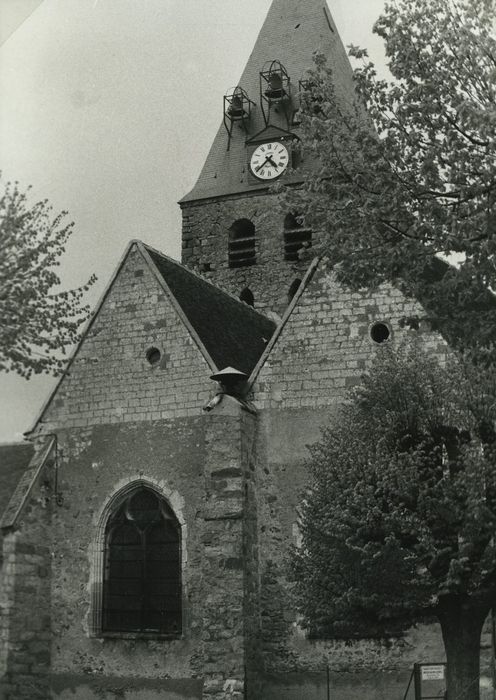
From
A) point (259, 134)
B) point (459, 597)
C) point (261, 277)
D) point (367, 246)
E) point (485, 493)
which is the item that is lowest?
point (459, 597)

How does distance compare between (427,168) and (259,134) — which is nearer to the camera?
(427,168)

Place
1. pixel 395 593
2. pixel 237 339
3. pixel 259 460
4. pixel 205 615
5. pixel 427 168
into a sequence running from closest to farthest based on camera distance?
pixel 427 168
pixel 395 593
pixel 205 615
pixel 259 460
pixel 237 339

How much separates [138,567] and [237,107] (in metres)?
16.2

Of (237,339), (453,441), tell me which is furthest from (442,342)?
(237,339)

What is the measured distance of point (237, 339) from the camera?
21312 millimetres

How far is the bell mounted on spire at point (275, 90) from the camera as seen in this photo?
97.2 ft

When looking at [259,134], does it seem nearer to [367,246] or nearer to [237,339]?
[237,339]

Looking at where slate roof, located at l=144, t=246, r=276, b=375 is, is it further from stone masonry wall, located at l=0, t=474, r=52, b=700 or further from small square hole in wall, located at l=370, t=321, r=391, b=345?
stone masonry wall, located at l=0, t=474, r=52, b=700

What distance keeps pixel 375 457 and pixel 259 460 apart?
14.1ft

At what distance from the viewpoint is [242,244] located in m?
28.6

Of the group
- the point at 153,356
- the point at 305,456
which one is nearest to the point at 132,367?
the point at 153,356

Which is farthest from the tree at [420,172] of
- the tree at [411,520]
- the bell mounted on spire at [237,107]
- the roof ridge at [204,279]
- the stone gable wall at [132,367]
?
the bell mounted on spire at [237,107]

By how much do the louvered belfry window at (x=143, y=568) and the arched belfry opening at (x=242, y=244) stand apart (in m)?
10.9

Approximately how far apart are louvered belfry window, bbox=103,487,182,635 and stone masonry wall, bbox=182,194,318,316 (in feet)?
32.7
